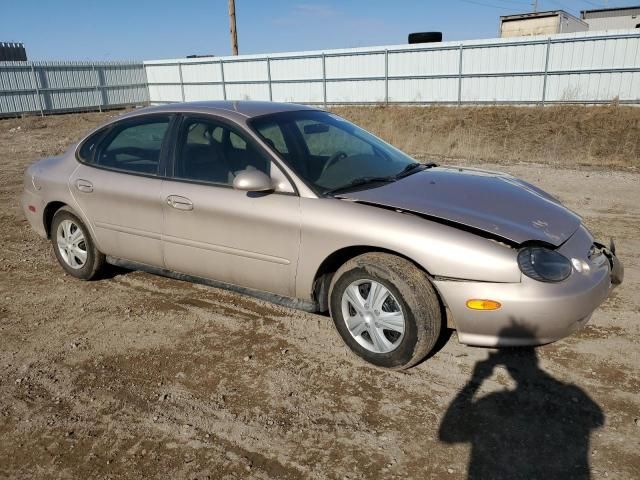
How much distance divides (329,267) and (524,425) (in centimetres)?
149

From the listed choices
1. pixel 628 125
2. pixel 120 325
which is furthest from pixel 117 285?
pixel 628 125

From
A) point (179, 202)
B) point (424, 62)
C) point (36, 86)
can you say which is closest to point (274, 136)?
point (179, 202)

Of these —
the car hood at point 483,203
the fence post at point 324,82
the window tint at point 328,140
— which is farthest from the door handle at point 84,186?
the fence post at point 324,82

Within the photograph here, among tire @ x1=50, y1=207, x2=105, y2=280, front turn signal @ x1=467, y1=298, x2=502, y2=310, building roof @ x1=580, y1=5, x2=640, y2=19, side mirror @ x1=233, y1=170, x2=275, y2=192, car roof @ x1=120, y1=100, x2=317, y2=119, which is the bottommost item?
tire @ x1=50, y1=207, x2=105, y2=280

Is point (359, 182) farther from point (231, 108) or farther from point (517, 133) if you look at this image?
point (517, 133)

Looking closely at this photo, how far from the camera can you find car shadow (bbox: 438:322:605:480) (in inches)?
96.7

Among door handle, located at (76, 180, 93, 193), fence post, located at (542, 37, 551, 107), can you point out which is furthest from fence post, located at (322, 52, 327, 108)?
door handle, located at (76, 180, 93, 193)

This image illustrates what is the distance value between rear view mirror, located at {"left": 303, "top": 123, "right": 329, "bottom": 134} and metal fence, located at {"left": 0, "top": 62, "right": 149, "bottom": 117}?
84.6 feet

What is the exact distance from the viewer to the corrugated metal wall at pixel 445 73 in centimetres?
1639

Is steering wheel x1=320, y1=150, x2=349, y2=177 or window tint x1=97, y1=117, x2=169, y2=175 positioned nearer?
steering wheel x1=320, y1=150, x2=349, y2=177

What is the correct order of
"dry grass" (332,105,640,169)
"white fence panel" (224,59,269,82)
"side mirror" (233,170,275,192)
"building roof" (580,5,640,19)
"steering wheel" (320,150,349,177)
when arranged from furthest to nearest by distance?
1. "building roof" (580,5,640,19)
2. "white fence panel" (224,59,269,82)
3. "dry grass" (332,105,640,169)
4. "steering wheel" (320,150,349,177)
5. "side mirror" (233,170,275,192)

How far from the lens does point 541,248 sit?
10.00ft

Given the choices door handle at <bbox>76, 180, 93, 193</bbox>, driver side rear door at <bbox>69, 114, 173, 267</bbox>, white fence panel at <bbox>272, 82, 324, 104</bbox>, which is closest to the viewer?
driver side rear door at <bbox>69, 114, 173, 267</bbox>

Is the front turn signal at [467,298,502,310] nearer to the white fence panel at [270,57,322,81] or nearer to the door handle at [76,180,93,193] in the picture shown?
the door handle at [76,180,93,193]
